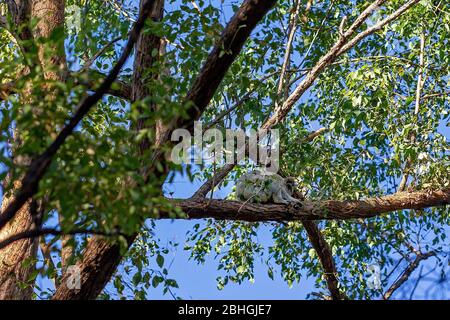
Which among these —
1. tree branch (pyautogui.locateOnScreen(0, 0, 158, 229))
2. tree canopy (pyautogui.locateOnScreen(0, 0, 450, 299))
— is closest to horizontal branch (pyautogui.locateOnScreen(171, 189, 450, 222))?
tree canopy (pyautogui.locateOnScreen(0, 0, 450, 299))

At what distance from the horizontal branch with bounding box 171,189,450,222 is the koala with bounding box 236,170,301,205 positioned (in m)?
0.13

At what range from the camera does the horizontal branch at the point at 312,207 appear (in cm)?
732

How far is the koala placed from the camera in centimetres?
779

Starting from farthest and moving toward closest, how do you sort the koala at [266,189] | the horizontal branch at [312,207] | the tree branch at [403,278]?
the tree branch at [403,278] → the koala at [266,189] → the horizontal branch at [312,207]

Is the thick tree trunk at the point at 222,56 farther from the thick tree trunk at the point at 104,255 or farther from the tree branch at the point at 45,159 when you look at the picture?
the tree branch at the point at 45,159

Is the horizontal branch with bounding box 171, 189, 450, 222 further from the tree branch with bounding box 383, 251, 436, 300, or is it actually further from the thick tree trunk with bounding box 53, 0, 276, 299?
the thick tree trunk with bounding box 53, 0, 276, 299

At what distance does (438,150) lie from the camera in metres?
8.66

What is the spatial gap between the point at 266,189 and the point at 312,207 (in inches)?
19.9

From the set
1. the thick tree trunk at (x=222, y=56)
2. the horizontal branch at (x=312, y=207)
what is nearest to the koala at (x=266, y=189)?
the horizontal branch at (x=312, y=207)

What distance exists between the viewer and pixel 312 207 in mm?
7820

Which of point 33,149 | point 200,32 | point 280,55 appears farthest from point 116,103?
point 33,149

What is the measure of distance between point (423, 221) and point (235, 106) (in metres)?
4.24

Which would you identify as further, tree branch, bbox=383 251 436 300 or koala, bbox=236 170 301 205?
tree branch, bbox=383 251 436 300

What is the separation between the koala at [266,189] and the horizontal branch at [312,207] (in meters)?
0.13
